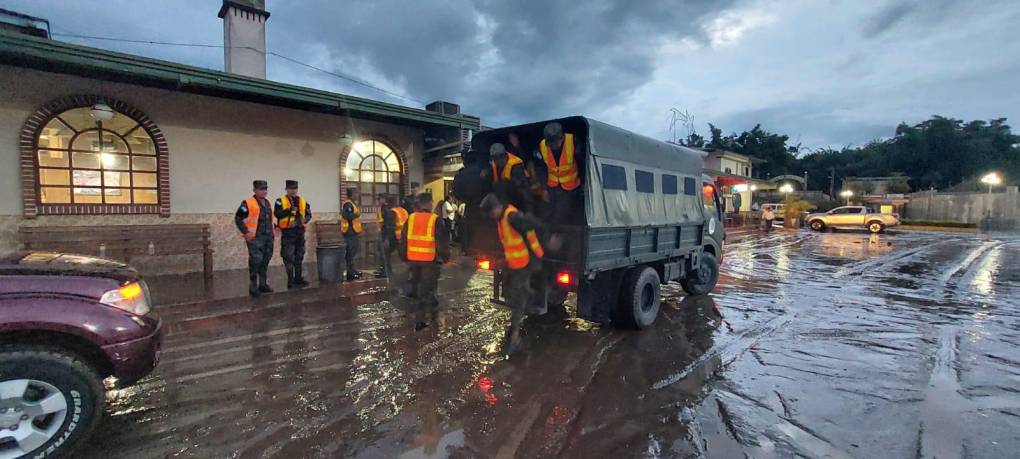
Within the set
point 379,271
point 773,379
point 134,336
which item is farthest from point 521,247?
point 379,271

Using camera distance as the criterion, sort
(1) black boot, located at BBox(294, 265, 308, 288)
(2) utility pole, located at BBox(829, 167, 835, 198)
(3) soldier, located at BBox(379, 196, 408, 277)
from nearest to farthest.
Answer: (1) black boot, located at BBox(294, 265, 308, 288) → (3) soldier, located at BBox(379, 196, 408, 277) → (2) utility pole, located at BBox(829, 167, 835, 198)

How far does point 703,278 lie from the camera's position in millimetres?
7961

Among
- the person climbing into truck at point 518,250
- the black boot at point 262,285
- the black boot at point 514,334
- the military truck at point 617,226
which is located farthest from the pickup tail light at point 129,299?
the black boot at point 262,285

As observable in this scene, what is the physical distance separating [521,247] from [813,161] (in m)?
69.1

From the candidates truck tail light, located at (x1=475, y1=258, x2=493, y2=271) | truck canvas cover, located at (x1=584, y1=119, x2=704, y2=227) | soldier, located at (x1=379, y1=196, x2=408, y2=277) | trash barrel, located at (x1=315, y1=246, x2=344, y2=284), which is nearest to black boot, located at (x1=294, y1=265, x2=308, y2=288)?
trash barrel, located at (x1=315, y1=246, x2=344, y2=284)

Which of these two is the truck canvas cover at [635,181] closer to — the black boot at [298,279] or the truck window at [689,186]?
the truck window at [689,186]

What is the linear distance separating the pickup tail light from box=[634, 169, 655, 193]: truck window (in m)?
5.20

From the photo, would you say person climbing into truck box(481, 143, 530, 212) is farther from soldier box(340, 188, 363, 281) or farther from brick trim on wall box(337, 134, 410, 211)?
brick trim on wall box(337, 134, 410, 211)

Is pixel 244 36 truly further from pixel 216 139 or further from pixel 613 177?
pixel 613 177

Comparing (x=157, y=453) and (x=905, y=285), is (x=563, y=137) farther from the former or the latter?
(x=905, y=285)

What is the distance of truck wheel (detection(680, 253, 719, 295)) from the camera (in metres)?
7.85

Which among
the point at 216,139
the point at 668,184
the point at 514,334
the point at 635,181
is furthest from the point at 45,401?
the point at 216,139

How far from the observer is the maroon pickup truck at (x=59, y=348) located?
2637 millimetres

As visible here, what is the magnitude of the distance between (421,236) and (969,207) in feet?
126
